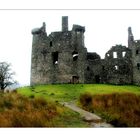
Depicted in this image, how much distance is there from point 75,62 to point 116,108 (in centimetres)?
2826

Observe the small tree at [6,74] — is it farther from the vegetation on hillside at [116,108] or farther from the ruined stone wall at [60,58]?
the vegetation on hillside at [116,108]

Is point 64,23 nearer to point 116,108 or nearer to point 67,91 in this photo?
point 67,91

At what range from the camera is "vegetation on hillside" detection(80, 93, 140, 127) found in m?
17.1

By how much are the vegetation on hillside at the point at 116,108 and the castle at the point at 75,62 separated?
959 inches

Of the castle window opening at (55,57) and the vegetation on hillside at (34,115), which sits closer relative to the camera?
the vegetation on hillside at (34,115)

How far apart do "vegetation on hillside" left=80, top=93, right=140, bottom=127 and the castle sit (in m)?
24.4

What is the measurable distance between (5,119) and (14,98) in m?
4.54

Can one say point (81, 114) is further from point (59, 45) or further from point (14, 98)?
point (59, 45)

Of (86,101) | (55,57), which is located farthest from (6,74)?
(86,101)

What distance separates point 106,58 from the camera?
49.1 meters

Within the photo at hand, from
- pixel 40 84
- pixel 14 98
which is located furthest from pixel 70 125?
pixel 40 84

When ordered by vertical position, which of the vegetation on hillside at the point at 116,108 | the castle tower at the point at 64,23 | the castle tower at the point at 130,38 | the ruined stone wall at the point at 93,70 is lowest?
the vegetation on hillside at the point at 116,108

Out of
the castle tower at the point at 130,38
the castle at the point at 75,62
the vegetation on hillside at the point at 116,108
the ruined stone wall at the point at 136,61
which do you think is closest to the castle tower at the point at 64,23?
the castle at the point at 75,62

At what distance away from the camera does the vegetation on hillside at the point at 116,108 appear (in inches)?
673
